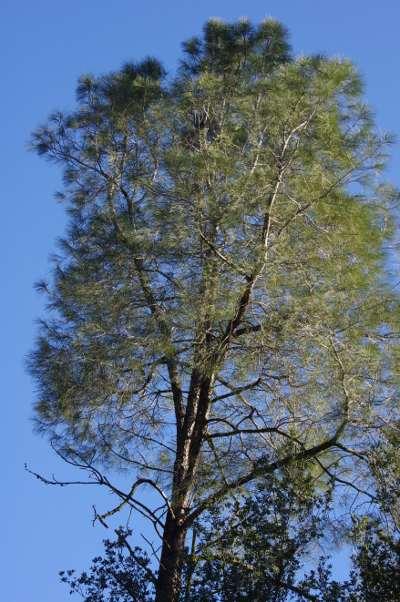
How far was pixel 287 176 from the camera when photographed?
20.4ft

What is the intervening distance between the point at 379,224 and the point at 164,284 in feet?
5.00

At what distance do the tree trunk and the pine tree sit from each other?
0.6 inches

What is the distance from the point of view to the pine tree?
5.80m

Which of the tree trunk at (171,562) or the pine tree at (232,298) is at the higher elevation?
the pine tree at (232,298)

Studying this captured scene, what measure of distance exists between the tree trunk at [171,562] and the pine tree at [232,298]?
15 mm

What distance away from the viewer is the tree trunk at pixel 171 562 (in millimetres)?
5156

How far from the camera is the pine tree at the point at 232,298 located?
19.0 feet

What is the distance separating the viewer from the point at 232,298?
5746mm

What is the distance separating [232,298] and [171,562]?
4.88 feet

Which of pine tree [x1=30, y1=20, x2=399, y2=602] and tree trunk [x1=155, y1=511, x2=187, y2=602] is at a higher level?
pine tree [x1=30, y1=20, x2=399, y2=602]

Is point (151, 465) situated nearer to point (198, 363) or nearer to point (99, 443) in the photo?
point (99, 443)

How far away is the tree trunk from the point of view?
203 inches

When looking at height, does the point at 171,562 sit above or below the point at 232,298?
below

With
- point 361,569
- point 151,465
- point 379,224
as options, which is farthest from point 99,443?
point 379,224
